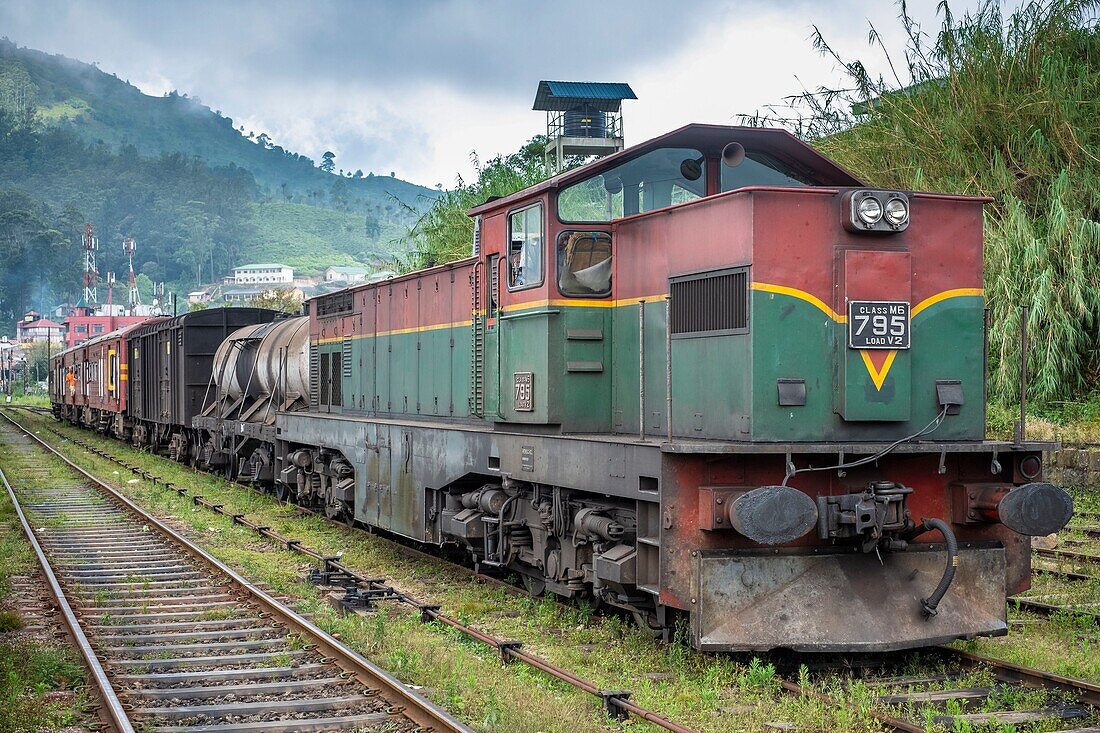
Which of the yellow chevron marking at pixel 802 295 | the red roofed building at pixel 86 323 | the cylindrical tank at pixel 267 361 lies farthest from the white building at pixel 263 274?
the yellow chevron marking at pixel 802 295

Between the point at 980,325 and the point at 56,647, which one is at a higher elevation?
the point at 980,325

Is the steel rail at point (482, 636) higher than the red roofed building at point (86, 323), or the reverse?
the red roofed building at point (86, 323)

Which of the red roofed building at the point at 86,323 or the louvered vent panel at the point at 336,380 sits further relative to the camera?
the red roofed building at the point at 86,323

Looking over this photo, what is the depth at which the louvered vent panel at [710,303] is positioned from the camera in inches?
266

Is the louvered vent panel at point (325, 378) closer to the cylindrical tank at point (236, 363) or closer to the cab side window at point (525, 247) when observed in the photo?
the cylindrical tank at point (236, 363)

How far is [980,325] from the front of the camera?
7.18 metres

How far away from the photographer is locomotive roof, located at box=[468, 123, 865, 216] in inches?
302

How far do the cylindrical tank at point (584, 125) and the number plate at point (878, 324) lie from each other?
119ft

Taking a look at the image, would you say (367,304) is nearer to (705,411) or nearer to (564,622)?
(564,622)

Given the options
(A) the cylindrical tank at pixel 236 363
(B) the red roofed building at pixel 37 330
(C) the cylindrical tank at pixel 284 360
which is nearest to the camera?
(C) the cylindrical tank at pixel 284 360

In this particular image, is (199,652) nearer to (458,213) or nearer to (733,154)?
(733,154)

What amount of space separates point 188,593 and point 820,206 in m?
6.68

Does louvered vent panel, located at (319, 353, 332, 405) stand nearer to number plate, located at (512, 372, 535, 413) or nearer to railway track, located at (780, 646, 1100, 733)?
number plate, located at (512, 372, 535, 413)

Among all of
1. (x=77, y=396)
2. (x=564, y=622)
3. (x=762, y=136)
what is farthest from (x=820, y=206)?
(x=77, y=396)
